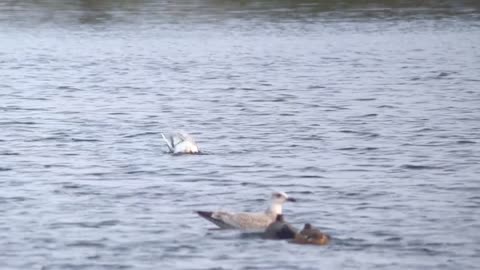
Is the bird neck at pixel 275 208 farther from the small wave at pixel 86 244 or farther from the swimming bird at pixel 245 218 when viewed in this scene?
the small wave at pixel 86 244

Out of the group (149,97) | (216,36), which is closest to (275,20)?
Answer: (216,36)

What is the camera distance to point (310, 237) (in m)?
17.9

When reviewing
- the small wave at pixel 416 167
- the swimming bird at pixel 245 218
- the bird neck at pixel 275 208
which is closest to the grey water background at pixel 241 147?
the small wave at pixel 416 167

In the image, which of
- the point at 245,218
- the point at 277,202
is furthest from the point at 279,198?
the point at 245,218

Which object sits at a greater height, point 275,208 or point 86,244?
point 275,208

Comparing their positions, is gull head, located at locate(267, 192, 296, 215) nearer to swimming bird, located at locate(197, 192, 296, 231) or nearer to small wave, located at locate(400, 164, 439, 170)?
swimming bird, located at locate(197, 192, 296, 231)

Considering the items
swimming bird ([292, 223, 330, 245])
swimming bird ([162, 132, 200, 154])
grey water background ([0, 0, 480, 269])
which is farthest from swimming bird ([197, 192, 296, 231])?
swimming bird ([162, 132, 200, 154])

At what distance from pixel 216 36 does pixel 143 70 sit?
12557 millimetres

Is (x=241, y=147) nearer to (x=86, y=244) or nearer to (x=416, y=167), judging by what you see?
(x=416, y=167)

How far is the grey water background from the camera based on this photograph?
18281mm

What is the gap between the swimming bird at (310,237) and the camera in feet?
58.9

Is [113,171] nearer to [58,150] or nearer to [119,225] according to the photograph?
[58,150]

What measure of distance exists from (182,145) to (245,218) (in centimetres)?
740

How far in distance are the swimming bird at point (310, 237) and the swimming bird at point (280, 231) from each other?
22 cm
